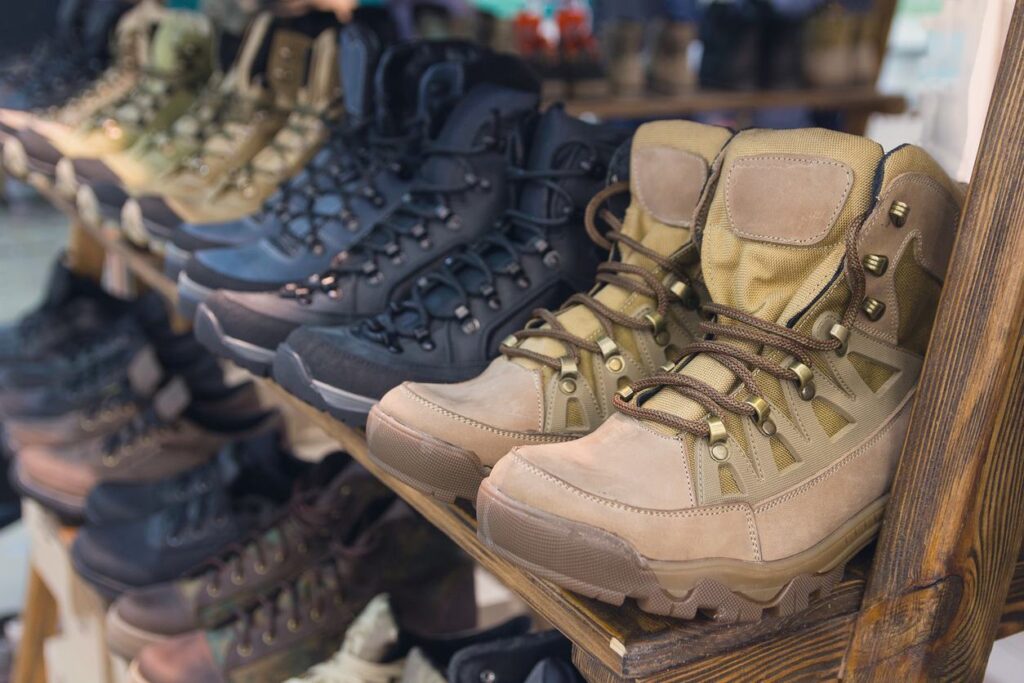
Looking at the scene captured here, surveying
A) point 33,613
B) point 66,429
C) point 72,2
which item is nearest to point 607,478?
point 66,429

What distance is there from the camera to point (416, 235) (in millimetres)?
904

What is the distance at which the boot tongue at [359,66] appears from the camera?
42.2 inches

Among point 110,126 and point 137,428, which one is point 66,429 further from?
point 110,126

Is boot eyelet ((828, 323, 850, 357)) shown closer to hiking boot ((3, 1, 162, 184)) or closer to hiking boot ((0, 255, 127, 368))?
hiking boot ((3, 1, 162, 184))

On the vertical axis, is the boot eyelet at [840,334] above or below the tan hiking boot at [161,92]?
above

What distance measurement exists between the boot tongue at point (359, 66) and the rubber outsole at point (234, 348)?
11.1 inches

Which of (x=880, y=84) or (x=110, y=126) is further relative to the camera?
(x=880, y=84)

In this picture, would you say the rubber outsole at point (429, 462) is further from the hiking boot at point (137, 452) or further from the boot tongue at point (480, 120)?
the hiking boot at point (137, 452)

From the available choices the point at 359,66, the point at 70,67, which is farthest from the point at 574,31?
the point at 359,66

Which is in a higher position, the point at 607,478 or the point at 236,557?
the point at 607,478

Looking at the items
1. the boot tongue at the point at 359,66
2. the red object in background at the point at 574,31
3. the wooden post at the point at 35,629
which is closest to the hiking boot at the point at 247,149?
the boot tongue at the point at 359,66

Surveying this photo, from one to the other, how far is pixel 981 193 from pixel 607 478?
24 centimetres

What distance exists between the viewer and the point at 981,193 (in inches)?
21.3

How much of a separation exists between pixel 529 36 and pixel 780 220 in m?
2.08
